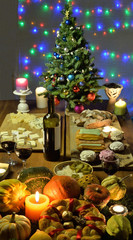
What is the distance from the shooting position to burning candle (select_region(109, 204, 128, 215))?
3.64 ft

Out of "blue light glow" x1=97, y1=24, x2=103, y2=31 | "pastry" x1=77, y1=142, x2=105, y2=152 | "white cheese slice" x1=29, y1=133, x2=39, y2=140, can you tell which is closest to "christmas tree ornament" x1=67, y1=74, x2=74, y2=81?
"white cheese slice" x1=29, y1=133, x2=39, y2=140

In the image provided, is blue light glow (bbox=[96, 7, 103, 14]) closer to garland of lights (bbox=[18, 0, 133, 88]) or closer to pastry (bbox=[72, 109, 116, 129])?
garland of lights (bbox=[18, 0, 133, 88])

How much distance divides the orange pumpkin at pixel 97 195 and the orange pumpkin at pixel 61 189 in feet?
0.17

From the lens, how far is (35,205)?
3.68 feet

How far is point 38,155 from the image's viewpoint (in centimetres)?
173

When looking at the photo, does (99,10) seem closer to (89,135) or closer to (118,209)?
(89,135)

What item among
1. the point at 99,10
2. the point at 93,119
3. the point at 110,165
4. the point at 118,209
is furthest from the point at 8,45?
the point at 118,209

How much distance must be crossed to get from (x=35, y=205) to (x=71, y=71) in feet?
5.26

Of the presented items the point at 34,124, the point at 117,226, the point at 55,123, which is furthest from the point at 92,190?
the point at 34,124

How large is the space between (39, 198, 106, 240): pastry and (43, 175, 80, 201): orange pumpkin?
0.07 m

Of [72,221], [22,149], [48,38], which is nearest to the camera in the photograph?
[72,221]

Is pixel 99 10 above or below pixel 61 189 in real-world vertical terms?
above

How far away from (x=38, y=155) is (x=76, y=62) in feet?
3.66

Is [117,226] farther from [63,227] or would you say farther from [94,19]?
[94,19]
